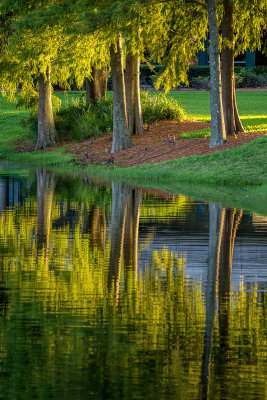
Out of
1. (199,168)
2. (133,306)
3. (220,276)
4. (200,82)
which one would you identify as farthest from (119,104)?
(200,82)

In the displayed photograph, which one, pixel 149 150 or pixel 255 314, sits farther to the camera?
pixel 149 150

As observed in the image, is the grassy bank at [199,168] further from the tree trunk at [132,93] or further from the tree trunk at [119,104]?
the tree trunk at [132,93]

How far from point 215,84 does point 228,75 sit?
9.57ft

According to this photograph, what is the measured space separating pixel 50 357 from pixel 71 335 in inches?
22.3

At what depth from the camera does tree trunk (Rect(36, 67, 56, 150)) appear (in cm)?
3333

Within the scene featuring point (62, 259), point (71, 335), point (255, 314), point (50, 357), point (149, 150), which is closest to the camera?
point (50, 357)

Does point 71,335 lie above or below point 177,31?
below

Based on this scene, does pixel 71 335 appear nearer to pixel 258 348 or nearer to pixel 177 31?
pixel 258 348

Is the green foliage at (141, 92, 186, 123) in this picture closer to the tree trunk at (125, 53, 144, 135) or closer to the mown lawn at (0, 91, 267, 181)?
the tree trunk at (125, 53, 144, 135)

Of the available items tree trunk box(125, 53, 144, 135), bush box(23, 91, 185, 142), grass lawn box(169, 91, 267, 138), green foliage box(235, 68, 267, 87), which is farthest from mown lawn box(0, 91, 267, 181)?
green foliage box(235, 68, 267, 87)

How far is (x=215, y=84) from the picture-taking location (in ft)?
79.4

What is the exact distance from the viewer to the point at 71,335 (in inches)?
269

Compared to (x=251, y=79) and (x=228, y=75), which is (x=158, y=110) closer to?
(x=228, y=75)

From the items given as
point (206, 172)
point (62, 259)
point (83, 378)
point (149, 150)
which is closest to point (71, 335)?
point (83, 378)
